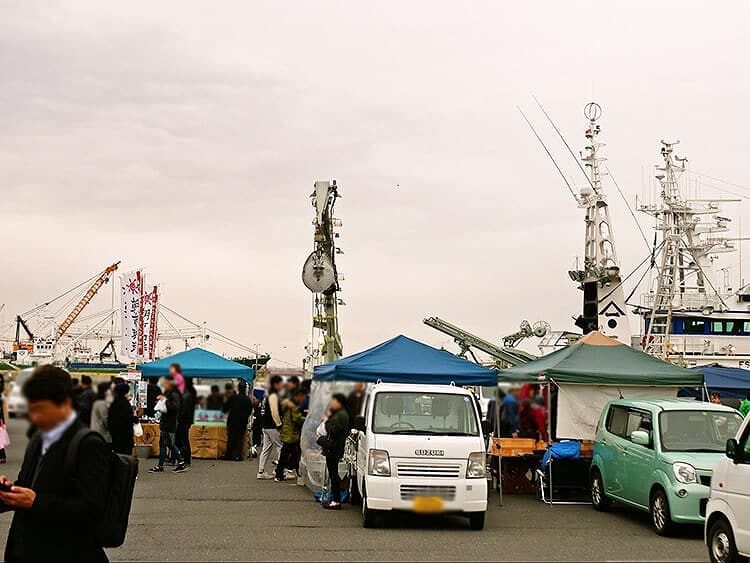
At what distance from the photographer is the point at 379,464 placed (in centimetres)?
1393

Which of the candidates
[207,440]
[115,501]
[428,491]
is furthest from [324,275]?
[115,501]

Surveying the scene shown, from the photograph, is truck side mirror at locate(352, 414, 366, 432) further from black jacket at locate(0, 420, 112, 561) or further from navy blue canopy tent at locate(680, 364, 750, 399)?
navy blue canopy tent at locate(680, 364, 750, 399)

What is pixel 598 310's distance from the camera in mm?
47062

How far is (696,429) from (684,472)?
130 cm

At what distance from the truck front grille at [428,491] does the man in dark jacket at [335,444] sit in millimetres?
2258

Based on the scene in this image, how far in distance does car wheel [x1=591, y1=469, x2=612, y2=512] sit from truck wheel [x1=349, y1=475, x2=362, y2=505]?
3802 millimetres

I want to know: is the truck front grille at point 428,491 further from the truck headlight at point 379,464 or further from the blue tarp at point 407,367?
the blue tarp at point 407,367

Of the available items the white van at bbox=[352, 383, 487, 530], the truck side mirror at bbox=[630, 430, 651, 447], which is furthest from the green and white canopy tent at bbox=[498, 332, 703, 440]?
the truck side mirror at bbox=[630, 430, 651, 447]

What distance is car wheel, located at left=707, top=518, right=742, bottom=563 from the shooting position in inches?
385

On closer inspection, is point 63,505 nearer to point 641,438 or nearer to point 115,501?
point 115,501

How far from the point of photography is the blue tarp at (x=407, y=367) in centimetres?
1703

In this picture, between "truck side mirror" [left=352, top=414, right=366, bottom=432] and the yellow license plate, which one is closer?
the yellow license plate

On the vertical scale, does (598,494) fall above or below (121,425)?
below

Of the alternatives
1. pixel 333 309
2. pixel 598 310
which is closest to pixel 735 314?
pixel 598 310
